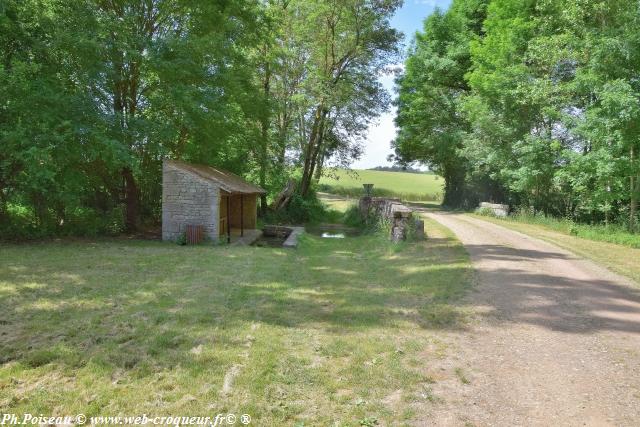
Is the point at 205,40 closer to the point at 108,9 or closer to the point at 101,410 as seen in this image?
the point at 108,9

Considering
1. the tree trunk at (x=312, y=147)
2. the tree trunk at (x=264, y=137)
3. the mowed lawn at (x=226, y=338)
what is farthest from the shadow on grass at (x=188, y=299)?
the tree trunk at (x=312, y=147)

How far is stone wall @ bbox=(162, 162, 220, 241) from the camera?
578 inches

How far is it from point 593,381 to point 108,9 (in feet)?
59.9

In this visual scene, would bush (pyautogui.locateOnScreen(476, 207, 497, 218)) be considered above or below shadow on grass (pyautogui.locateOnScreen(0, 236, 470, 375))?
above

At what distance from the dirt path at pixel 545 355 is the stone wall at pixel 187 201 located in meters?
9.28

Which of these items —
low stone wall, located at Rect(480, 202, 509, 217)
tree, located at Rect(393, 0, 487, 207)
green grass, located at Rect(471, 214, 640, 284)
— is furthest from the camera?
tree, located at Rect(393, 0, 487, 207)

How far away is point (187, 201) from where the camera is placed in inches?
585

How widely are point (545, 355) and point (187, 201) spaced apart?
Answer: 491 inches

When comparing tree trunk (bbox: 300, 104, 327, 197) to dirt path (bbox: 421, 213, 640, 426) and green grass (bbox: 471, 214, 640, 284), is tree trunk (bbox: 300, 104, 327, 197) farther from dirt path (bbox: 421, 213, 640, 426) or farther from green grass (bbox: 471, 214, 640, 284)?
dirt path (bbox: 421, 213, 640, 426)

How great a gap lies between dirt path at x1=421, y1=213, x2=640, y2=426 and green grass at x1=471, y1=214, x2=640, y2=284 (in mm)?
1541

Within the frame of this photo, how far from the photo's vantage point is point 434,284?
8.23m

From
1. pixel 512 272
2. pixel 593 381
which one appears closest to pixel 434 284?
pixel 512 272

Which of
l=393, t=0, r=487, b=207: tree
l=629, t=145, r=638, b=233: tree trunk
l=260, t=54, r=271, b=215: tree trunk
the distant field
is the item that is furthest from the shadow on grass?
the distant field

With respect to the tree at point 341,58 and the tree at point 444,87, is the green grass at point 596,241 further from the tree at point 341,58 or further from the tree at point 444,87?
the tree at point 341,58
